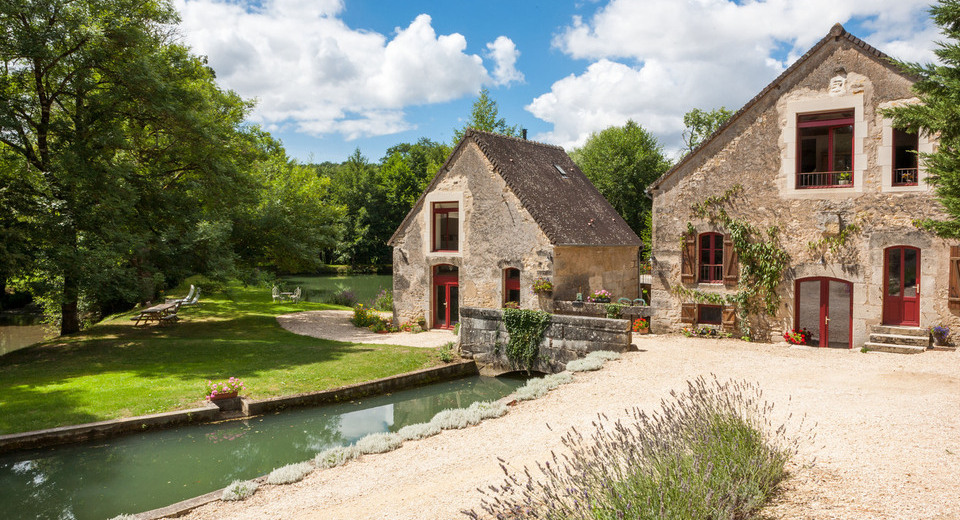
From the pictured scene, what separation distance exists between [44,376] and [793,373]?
15.5 meters

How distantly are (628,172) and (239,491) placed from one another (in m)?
33.4

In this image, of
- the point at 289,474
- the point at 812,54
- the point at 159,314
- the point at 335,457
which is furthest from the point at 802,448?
the point at 159,314

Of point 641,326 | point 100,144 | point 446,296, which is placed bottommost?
→ point 641,326

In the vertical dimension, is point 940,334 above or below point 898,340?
above

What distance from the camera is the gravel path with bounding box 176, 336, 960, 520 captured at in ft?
16.1

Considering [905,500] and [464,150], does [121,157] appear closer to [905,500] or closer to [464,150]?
[464,150]

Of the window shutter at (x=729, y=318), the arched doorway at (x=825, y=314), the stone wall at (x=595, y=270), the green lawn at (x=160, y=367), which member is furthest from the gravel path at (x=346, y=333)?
the arched doorway at (x=825, y=314)

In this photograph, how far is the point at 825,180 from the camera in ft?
46.0

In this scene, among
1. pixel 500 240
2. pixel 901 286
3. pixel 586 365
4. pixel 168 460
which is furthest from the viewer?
pixel 500 240

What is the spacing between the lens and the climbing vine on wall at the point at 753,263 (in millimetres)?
14227

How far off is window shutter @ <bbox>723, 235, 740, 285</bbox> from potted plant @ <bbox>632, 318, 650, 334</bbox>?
8.01 feet

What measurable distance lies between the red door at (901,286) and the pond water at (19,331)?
24.7 m

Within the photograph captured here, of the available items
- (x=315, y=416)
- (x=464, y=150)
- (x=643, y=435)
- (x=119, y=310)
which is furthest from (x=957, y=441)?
(x=119, y=310)

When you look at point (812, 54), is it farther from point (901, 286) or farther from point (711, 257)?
point (901, 286)
